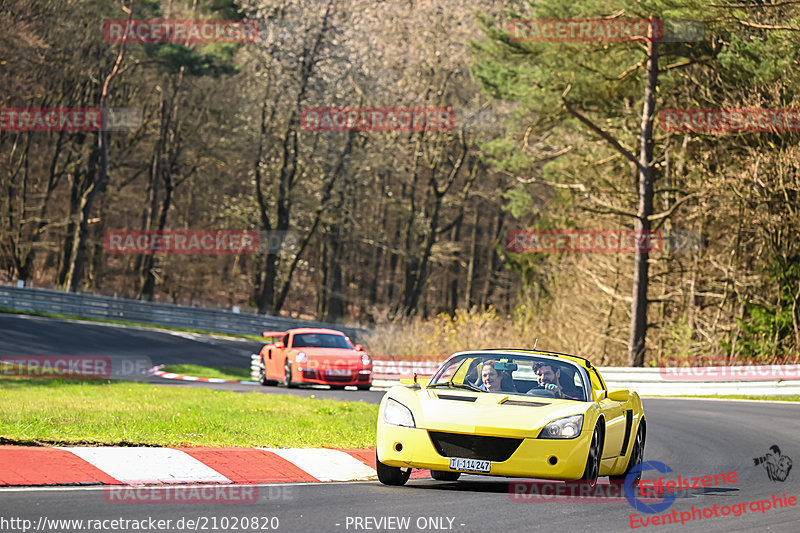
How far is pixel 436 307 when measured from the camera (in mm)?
73562

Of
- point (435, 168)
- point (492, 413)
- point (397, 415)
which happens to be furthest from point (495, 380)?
point (435, 168)

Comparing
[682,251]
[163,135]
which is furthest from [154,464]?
[163,135]

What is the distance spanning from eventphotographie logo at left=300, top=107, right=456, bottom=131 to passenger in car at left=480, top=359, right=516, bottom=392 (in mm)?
45059

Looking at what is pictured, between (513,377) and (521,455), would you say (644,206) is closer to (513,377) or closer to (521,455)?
(513,377)

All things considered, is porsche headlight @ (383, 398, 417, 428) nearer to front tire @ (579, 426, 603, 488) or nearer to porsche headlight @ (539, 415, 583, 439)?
porsche headlight @ (539, 415, 583, 439)

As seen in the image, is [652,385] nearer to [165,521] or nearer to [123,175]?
[165,521]

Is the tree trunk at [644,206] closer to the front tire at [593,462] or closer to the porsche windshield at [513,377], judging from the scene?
the porsche windshield at [513,377]

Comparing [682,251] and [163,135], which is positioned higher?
[163,135]

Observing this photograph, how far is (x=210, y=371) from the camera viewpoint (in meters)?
35.8

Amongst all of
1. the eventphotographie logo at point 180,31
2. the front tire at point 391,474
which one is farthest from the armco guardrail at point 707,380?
the eventphotographie logo at point 180,31

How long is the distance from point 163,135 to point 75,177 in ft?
20.1

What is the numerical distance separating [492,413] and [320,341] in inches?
729

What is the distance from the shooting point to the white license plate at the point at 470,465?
9219 millimetres

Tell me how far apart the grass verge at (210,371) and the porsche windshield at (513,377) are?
2417 cm
